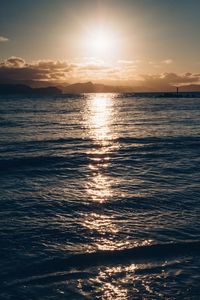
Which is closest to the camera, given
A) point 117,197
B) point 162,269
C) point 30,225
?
point 162,269

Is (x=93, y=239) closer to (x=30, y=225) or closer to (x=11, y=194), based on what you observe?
(x=30, y=225)

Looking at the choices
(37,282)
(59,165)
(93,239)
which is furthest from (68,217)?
(59,165)

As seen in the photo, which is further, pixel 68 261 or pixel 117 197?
pixel 117 197

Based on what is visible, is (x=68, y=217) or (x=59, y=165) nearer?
(x=68, y=217)

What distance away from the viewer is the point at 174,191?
13898 mm

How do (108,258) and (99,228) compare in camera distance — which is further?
(99,228)

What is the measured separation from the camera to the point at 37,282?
7.21 metres

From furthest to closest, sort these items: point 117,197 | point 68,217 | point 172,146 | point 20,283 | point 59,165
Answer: point 172,146 → point 59,165 → point 117,197 → point 68,217 → point 20,283

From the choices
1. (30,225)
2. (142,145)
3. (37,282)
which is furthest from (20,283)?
(142,145)

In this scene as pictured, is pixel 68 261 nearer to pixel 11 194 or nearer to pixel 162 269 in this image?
pixel 162 269

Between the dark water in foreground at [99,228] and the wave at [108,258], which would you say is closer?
the dark water in foreground at [99,228]

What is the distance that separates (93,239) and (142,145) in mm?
17848

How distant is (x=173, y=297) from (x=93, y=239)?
120 inches

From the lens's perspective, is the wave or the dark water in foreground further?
the wave
